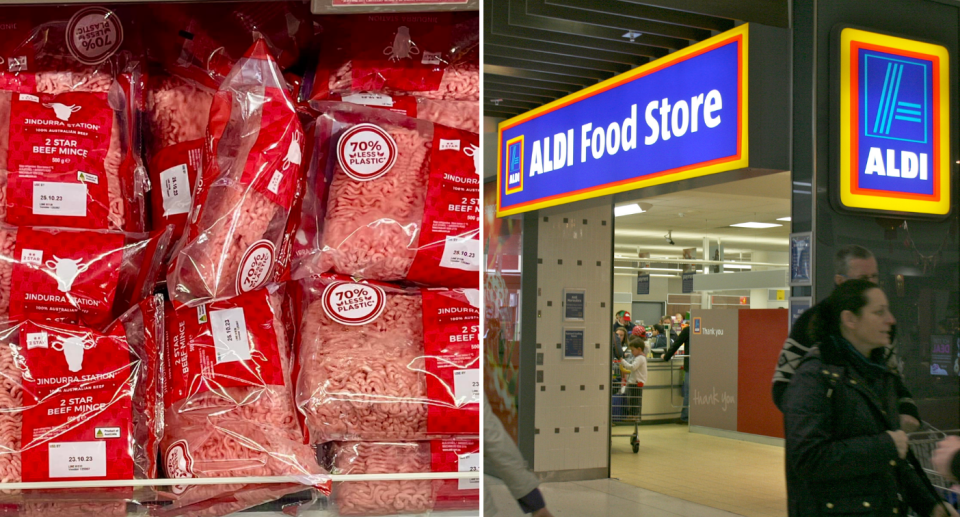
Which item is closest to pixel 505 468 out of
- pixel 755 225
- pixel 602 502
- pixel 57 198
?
pixel 602 502

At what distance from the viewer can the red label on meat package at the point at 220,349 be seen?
4.06ft

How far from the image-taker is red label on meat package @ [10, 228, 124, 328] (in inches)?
47.4

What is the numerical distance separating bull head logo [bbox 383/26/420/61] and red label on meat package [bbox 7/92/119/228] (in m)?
0.44

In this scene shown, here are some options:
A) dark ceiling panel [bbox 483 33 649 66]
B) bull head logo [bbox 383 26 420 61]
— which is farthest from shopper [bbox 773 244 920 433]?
bull head logo [bbox 383 26 420 61]

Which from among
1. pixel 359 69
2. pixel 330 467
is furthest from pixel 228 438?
pixel 359 69

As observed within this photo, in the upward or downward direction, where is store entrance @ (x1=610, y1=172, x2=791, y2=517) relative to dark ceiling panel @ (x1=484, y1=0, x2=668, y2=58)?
downward

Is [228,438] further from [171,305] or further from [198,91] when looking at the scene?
[198,91]

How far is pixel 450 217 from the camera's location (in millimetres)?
1298

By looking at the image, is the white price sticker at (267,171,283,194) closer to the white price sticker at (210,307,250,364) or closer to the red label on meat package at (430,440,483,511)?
the white price sticker at (210,307,250,364)

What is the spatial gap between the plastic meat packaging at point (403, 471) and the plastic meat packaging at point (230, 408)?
0.06m

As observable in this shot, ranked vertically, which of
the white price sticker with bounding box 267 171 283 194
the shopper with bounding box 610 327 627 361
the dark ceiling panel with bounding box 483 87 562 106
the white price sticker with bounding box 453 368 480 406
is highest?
the dark ceiling panel with bounding box 483 87 562 106

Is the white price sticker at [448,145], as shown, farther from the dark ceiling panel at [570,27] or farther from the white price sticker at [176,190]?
the white price sticker at [176,190]

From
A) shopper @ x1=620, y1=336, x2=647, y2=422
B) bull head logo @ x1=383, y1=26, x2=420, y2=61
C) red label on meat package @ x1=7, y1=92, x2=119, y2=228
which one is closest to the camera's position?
shopper @ x1=620, y1=336, x2=647, y2=422

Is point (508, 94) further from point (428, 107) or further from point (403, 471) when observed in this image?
point (403, 471)
